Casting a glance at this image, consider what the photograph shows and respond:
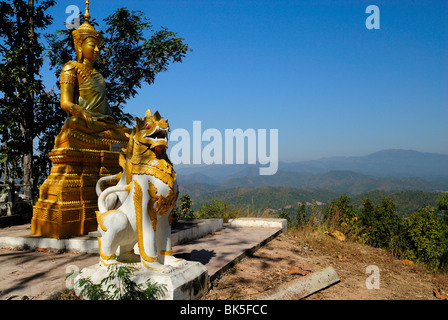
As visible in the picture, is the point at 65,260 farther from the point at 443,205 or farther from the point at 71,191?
the point at 443,205

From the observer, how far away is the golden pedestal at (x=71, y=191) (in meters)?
5.85

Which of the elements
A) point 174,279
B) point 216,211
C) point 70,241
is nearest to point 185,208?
point 216,211

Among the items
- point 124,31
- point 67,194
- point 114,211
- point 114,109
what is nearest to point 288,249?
point 114,211

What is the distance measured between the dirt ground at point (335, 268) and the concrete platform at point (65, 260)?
0.71 feet

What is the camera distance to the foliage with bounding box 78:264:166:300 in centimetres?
290

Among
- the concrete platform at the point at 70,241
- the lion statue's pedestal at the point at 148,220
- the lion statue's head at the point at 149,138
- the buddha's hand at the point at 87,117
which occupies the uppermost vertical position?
the buddha's hand at the point at 87,117

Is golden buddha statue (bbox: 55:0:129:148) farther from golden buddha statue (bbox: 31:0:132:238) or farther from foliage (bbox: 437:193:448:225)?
foliage (bbox: 437:193:448:225)

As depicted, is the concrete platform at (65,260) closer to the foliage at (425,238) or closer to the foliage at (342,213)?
the foliage at (342,213)

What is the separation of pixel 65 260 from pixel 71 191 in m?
1.61

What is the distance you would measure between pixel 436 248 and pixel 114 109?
1231 cm

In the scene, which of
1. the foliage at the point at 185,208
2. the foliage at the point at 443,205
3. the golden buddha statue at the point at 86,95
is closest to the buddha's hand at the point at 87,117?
the golden buddha statue at the point at 86,95

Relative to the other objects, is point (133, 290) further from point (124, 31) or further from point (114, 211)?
point (124, 31)

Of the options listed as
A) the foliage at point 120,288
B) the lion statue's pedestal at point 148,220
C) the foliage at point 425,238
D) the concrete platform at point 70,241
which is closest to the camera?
the foliage at point 120,288
